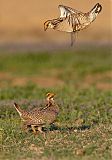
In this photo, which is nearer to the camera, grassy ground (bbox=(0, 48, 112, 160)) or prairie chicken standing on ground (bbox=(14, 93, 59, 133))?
grassy ground (bbox=(0, 48, 112, 160))

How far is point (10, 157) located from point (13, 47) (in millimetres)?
25520

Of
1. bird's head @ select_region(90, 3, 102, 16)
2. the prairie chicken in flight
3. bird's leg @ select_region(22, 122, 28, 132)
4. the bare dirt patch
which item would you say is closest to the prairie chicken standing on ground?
bird's leg @ select_region(22, 122, 28, 132)

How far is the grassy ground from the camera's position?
8.79 meters

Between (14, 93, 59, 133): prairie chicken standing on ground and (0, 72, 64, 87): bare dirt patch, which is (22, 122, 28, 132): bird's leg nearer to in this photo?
(14, 93, 59, 133): prairie chicken standing on ground

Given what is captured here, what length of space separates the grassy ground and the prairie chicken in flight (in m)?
1.45

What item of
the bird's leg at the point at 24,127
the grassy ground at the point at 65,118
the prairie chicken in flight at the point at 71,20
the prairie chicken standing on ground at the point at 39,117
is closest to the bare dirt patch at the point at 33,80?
the grassy ground at the point at 65,118

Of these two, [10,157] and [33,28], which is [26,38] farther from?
[10,157]

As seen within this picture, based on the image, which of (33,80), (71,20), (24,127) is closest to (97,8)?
(71,20)

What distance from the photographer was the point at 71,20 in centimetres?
892

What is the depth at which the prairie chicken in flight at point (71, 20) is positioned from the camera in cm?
884

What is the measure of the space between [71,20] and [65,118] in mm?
2926

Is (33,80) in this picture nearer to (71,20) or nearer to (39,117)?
(39,117)

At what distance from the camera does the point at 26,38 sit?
38219 mm

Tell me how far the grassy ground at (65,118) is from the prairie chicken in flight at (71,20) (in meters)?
1.45
